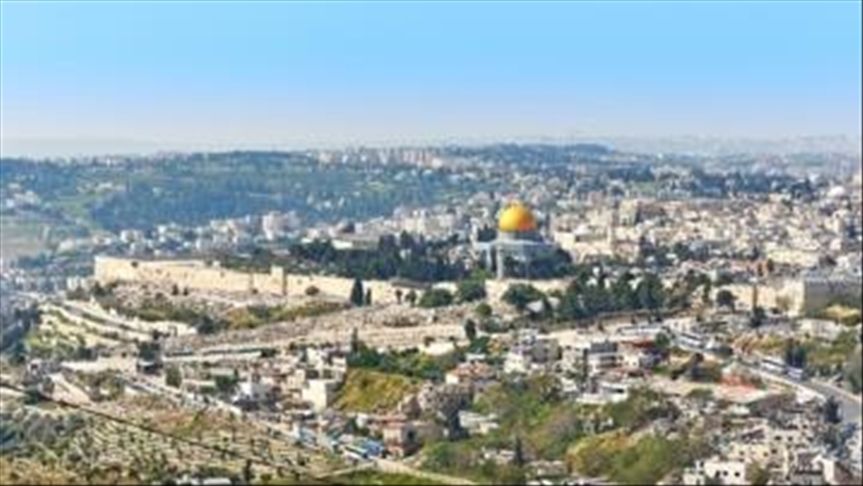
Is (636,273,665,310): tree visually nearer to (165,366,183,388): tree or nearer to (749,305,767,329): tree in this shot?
(749,305,767,329): tree

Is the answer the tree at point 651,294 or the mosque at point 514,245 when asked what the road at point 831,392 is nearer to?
the tree at point 651,294

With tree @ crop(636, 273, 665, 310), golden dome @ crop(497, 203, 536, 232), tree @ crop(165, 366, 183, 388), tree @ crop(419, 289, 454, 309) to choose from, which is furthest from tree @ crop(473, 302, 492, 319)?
golden dome @ crop(497, 203, 536, 232)

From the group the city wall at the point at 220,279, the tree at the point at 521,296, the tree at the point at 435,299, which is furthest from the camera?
the city wall at the point at 220,279

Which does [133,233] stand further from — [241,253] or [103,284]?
[103,284]

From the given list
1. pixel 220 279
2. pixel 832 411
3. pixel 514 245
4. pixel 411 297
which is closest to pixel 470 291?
pixel 411 297

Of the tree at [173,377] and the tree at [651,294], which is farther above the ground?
the tree at [651,294]

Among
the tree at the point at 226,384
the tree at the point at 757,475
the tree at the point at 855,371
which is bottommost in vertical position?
the tree at the point at 226,384

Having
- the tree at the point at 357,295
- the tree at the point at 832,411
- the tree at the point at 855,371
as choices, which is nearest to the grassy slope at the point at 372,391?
the tree at the point at 855,371

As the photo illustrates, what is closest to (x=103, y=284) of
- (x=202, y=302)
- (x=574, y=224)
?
(x=202, y=302)
